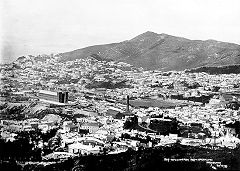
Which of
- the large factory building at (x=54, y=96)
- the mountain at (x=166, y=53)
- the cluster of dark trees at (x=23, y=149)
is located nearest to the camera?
the cluster of dark trees at (x=23, y=149)

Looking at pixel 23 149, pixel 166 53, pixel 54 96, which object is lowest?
pixel 23 149

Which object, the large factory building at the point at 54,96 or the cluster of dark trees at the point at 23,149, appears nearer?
→ the cluster of dark trees at the point at 23,149

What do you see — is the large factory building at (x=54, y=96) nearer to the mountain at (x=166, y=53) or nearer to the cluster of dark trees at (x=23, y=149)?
the cluster of dark trees at (x=23, y=149)

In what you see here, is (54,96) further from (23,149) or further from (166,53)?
(166,53)

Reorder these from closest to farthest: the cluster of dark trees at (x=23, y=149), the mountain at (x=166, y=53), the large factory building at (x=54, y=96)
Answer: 1. the cluster of dark trees at (x=23, y=149)
2. the large factory building at (x=54, y=96)
3. the mountain at (x=166, y=53)

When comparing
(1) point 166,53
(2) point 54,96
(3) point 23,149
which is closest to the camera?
(3) point 23,149

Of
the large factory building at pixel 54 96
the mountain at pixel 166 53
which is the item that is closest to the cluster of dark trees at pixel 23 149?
the large factory building at pixel 54 96

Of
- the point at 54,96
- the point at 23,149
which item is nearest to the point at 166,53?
the point at 54,96

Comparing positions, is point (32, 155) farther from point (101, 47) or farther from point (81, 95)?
point (101, 47)

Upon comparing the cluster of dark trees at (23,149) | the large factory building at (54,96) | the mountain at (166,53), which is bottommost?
the cluster of dark trees at (23,149)
